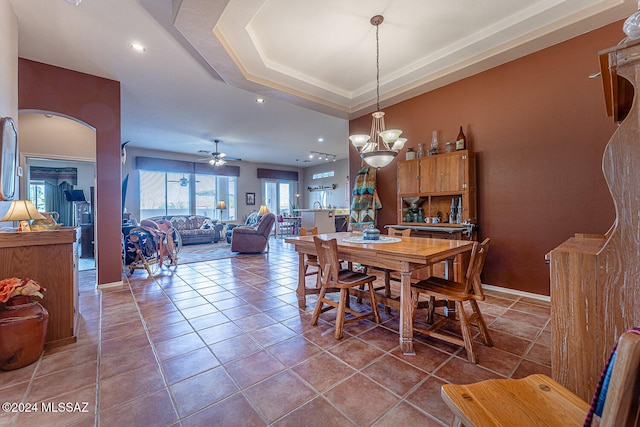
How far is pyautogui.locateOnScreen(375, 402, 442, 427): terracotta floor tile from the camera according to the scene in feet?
4.51

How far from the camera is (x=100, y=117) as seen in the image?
3.69m

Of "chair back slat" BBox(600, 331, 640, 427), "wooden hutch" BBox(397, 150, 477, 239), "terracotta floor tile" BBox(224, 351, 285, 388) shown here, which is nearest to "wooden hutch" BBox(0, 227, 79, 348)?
"terracotta floor tile" BBox(224, 351, 285, 388)

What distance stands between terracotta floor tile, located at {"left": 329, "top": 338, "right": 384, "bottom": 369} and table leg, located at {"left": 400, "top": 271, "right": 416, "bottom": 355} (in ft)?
0.61

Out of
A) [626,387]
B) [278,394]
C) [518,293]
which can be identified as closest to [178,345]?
[278,394]

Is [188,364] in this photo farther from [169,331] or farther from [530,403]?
[530,403]

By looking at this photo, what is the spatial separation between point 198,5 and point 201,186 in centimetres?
814

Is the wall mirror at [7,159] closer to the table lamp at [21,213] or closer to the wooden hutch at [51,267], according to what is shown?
the table lamp at [21,213]

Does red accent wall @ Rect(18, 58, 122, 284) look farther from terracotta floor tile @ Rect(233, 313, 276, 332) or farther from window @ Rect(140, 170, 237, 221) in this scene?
window @ Rect(140, 170, 237, 221)

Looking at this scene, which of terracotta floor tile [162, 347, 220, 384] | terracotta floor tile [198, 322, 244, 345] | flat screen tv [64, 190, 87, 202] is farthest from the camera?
flat screen tv [64, 190, 87, 202]

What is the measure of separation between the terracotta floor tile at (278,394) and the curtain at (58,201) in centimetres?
894

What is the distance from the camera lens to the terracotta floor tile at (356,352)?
1932 mm

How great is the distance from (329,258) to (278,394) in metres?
1.09

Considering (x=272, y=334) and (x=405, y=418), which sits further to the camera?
(x=272, y=334)

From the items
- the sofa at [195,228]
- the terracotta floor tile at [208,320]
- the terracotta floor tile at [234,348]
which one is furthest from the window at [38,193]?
the terracotta floor tile at [234,348]
